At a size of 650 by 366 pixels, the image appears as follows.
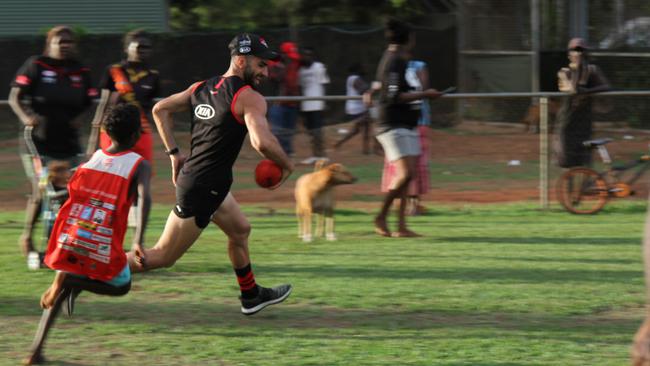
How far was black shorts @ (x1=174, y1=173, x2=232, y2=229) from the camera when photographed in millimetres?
7145

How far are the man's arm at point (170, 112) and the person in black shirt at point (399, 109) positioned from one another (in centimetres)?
409

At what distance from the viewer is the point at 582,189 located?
1379 cm

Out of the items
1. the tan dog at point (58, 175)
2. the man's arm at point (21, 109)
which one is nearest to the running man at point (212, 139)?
the tan dog at point (58, 175)

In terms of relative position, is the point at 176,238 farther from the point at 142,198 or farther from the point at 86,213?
the point at 86,213

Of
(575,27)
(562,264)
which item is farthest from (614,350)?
(575,27)

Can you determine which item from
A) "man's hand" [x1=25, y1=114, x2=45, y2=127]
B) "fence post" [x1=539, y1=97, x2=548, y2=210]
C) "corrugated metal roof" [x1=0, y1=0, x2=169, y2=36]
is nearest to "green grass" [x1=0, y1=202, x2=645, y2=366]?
"man's hand" [x1=25, y1=114, x2=45, y2=127]

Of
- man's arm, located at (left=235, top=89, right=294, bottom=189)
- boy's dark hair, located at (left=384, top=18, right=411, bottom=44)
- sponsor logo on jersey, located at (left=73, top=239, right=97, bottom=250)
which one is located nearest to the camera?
sponsor logo on jersey, located at (left=73, top=239, right=97, bottom=250)

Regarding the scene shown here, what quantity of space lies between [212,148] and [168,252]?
2.38 feet

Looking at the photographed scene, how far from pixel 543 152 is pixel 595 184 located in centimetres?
81

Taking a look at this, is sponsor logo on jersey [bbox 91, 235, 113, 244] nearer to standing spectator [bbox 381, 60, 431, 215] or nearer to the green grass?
the green grass

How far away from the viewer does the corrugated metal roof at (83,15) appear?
95.9 feet

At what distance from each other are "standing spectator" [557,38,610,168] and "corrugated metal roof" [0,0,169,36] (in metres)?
16.8

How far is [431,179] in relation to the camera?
1542 cm

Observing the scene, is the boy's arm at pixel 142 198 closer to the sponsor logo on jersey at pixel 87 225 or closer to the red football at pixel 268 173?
the sponsor logo on jersey at pixel 87 225
